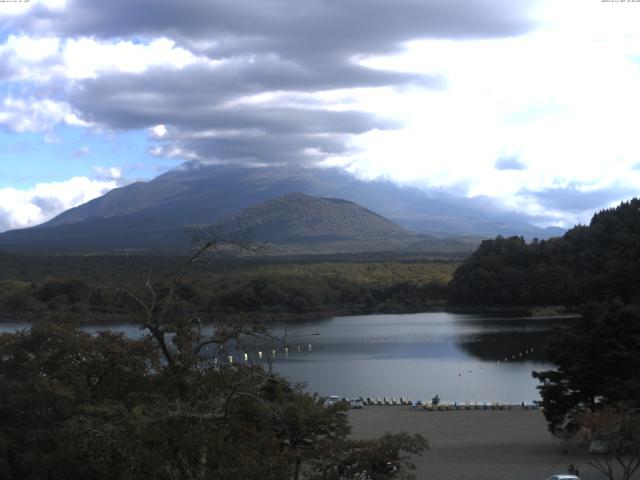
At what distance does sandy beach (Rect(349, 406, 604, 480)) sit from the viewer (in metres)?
19.1

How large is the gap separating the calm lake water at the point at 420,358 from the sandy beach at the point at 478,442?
4391 mm

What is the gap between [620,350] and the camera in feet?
70.1

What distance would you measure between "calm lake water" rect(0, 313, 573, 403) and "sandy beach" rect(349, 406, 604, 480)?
173 inches

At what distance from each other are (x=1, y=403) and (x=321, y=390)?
2500 centimetres


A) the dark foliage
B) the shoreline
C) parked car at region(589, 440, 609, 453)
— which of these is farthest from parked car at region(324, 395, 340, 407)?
the shoreline

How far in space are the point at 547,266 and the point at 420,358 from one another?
108 ft

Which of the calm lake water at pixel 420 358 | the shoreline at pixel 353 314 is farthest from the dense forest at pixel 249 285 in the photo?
the calm lake water at pixel 420 358

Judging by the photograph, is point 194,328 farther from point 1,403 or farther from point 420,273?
point 420,273

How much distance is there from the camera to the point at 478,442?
23516mm

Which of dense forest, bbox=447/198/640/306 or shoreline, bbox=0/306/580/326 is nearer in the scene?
shoreline, bbox=0/306/580/326

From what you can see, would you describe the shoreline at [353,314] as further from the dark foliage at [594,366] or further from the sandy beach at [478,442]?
the dark foliage at [594,366]

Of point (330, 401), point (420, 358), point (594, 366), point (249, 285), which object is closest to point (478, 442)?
point (594, 366)

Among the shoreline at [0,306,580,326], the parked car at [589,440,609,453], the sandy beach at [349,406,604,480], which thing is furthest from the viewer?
the shoreline at [0,306,580,326]

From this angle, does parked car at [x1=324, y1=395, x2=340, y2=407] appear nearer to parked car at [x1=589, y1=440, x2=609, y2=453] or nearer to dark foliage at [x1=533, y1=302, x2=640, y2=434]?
dark foliage at [x1=533, y1=302, x2=640, y2=434]
